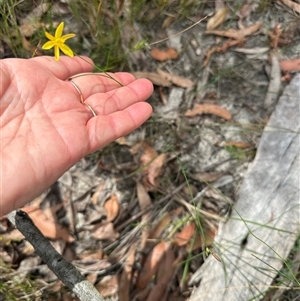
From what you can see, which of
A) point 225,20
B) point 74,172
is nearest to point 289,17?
point 225,20

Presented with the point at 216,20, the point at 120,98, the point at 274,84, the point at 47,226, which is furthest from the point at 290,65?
the point at 47,226

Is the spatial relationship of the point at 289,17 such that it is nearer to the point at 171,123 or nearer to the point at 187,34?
the point at 187,34

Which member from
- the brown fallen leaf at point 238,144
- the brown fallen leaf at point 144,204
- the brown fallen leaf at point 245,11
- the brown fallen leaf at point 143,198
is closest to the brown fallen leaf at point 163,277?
the brown fallen leaf at point 144,204

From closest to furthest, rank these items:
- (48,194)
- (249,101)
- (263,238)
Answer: (263,238)
(48,194)
(249,101)

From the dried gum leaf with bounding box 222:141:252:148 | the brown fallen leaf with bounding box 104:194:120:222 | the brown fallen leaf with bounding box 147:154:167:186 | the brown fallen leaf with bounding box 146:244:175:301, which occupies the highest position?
the brown fallen leaf with bounding box 147:154:167:186

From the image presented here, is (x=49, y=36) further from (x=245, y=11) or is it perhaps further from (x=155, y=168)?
(x=245, y=11)

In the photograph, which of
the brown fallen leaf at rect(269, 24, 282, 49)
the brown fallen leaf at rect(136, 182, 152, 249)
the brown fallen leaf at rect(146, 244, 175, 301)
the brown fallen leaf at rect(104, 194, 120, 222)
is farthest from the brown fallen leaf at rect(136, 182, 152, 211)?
the brown fallen leaf at rect(269, 24, 282, 49)

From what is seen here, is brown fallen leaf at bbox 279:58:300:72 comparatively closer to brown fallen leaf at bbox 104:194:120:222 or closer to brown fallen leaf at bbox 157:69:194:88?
brown fallen leaf at bbox 157:69:194:88
